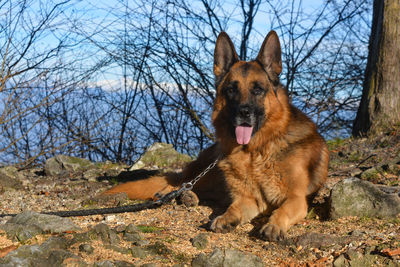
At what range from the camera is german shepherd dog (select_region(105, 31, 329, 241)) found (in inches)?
157

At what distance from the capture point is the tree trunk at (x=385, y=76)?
289 inches

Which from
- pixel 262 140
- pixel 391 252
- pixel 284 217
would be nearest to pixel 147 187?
pixel 262 140

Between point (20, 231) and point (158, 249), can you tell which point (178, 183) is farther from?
point (20, 231)

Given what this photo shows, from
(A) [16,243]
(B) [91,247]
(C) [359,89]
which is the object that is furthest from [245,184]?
(C) [359,89]

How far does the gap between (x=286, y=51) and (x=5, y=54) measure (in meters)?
5.58

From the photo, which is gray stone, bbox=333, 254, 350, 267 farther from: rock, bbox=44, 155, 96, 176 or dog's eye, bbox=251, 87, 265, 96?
rock, bbox=44, 155, 96, 176

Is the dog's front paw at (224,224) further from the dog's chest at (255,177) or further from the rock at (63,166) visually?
the rock at (63,166)

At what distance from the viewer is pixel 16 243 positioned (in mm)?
2869

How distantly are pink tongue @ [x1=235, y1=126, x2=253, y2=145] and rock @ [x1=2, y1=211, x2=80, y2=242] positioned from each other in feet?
6.03

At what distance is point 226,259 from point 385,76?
6.03 m

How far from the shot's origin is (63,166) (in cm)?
771

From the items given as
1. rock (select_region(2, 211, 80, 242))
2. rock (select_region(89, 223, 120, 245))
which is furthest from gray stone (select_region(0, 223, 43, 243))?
rock (select_region(89, 223, 120, 245))

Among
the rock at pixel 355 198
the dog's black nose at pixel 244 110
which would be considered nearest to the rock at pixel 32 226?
the dog's black nose at pixel 244 110

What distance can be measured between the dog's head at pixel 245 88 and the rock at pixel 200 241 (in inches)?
50.0
